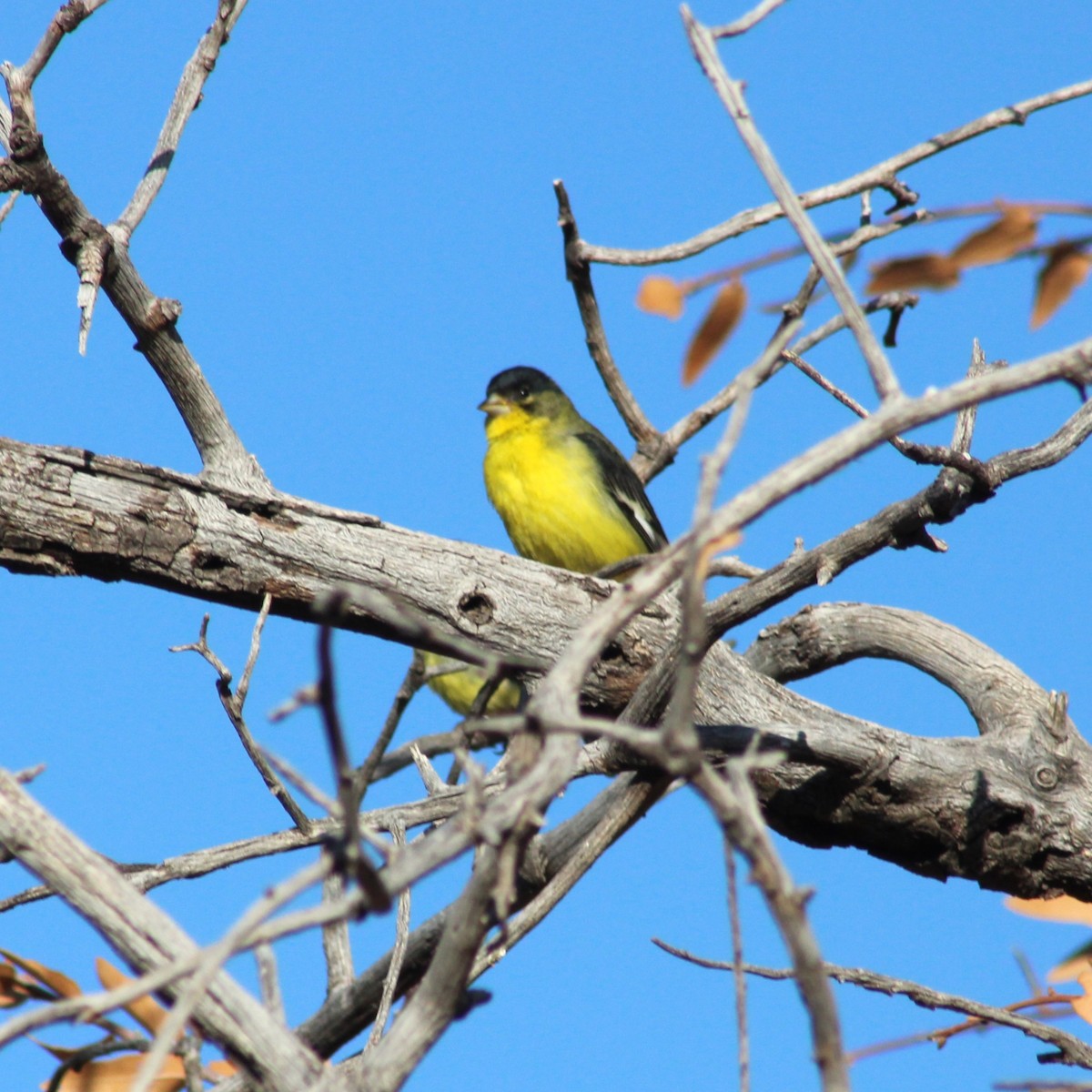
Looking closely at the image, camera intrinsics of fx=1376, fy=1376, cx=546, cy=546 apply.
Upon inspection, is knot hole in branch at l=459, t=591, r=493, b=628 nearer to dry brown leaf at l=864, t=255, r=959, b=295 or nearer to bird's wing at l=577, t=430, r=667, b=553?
dry brown leaf at l=864, t=255, r=959, b=295

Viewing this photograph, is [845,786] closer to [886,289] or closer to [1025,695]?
[1025,695]

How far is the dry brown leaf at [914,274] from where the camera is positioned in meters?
1.93

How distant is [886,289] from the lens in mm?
1986

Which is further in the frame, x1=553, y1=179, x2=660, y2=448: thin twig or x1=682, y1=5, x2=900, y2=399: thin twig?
x1=553, y1=179, x2=660, y2=448: thin twig

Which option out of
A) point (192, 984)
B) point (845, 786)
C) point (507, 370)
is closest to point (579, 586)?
point (845, 786)

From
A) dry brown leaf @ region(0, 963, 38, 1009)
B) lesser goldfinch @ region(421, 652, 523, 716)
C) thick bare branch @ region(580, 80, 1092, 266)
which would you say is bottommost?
dry brown leaf @ region(0, 963, 38, 1009)

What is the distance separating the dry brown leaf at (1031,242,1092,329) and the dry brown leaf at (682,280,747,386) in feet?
1.36

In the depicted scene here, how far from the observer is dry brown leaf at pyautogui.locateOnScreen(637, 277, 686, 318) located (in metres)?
2.01

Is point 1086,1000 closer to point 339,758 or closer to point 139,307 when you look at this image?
point 339,758

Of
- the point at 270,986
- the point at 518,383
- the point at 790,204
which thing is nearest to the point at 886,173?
the point at 790,204

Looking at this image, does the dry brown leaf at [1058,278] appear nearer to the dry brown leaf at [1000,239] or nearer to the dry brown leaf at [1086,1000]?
the dry brown leaf at [1000,239]

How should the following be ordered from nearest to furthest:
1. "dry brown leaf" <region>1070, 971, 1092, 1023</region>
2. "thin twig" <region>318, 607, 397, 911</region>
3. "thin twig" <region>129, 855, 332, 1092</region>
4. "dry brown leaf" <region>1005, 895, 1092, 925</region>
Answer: "thin twig" <region>318, 607, 397, 911</region>
"thin twig" <region>129, 855, 332, 1092</region>
"dry brown leaf" <region>1005, 895, 1092, 925</region>
"dry brown leaf" <region>1070, 971, 1092, 1023</region>

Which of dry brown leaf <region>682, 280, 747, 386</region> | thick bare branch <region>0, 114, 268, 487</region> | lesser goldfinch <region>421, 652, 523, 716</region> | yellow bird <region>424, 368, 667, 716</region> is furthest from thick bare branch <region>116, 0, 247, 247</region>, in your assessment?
lesser goldfinch <region>421, 652, 523, 716</region>

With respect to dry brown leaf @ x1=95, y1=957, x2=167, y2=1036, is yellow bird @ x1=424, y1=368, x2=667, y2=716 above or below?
above
